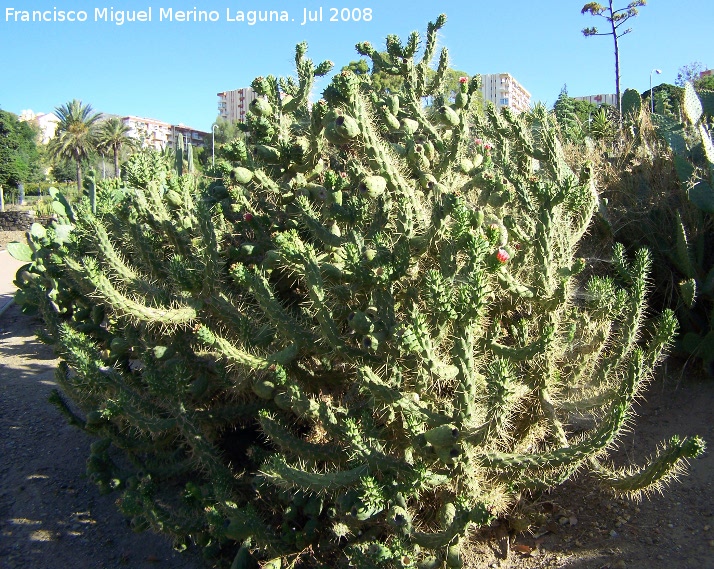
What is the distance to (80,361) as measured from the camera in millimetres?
2979

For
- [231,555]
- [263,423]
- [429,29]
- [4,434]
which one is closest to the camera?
[263,423]

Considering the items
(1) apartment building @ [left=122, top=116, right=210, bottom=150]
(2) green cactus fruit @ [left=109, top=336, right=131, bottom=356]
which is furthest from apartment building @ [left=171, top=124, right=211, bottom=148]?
(2) green cactus fruit @ [left=109, top=336, right=131, bottom=356]

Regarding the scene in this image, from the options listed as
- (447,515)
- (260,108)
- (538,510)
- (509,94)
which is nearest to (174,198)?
(260,108)

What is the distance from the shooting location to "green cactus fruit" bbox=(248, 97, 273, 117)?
3283mm

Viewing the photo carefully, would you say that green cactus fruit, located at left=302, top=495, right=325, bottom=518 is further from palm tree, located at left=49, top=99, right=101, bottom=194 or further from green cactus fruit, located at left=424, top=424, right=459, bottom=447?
palm tree, located at left=49, top=99, right=101, bottom=194

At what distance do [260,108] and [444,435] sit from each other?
2.13 meters

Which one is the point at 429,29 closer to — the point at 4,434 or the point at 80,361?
the point at 80,361

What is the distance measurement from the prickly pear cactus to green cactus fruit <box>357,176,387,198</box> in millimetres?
18

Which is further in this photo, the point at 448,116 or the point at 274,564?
the point at 448,116

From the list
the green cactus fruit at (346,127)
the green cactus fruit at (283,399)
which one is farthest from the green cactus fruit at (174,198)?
the green cactus fruit at (283,399)

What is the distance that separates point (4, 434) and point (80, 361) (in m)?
1.87

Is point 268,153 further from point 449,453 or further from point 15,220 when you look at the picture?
point 15,220

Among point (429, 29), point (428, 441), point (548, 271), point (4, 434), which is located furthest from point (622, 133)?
point (4, 434)

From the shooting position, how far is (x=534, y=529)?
9.26ft
